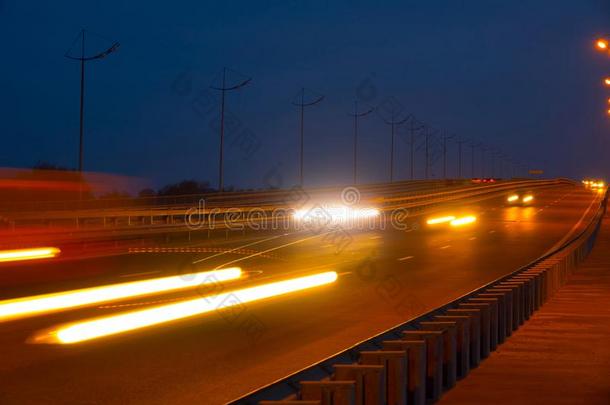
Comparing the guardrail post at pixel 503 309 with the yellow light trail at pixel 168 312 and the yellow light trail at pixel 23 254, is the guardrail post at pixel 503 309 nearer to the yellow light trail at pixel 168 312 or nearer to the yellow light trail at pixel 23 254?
the yellow light trail at pixel 168 312

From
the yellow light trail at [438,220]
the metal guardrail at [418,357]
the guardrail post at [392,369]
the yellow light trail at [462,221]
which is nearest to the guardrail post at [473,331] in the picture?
the metal guardrail at [418,357]

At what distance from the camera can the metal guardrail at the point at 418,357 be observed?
684 centimetres

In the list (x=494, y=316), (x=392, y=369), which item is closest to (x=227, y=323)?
(x=494, y=316)

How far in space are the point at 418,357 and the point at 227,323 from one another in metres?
7.72

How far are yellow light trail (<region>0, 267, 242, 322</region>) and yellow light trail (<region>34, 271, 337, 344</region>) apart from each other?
0.42 m

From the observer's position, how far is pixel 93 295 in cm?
1462

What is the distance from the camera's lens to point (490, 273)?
89.7 feet

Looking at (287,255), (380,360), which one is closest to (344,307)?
(380,360)

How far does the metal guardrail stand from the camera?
6.84 metres

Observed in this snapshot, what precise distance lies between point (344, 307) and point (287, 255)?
14255 mm

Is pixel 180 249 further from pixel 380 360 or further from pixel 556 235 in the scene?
pixel 380 360

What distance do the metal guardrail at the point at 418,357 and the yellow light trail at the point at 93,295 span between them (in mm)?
5003

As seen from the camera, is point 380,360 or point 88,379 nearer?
point 380,360

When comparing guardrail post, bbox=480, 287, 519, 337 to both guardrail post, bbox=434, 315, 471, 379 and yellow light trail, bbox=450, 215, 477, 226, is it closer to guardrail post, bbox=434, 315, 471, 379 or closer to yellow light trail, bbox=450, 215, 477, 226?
guardrail post, bbox=434, 315, 471, 379
